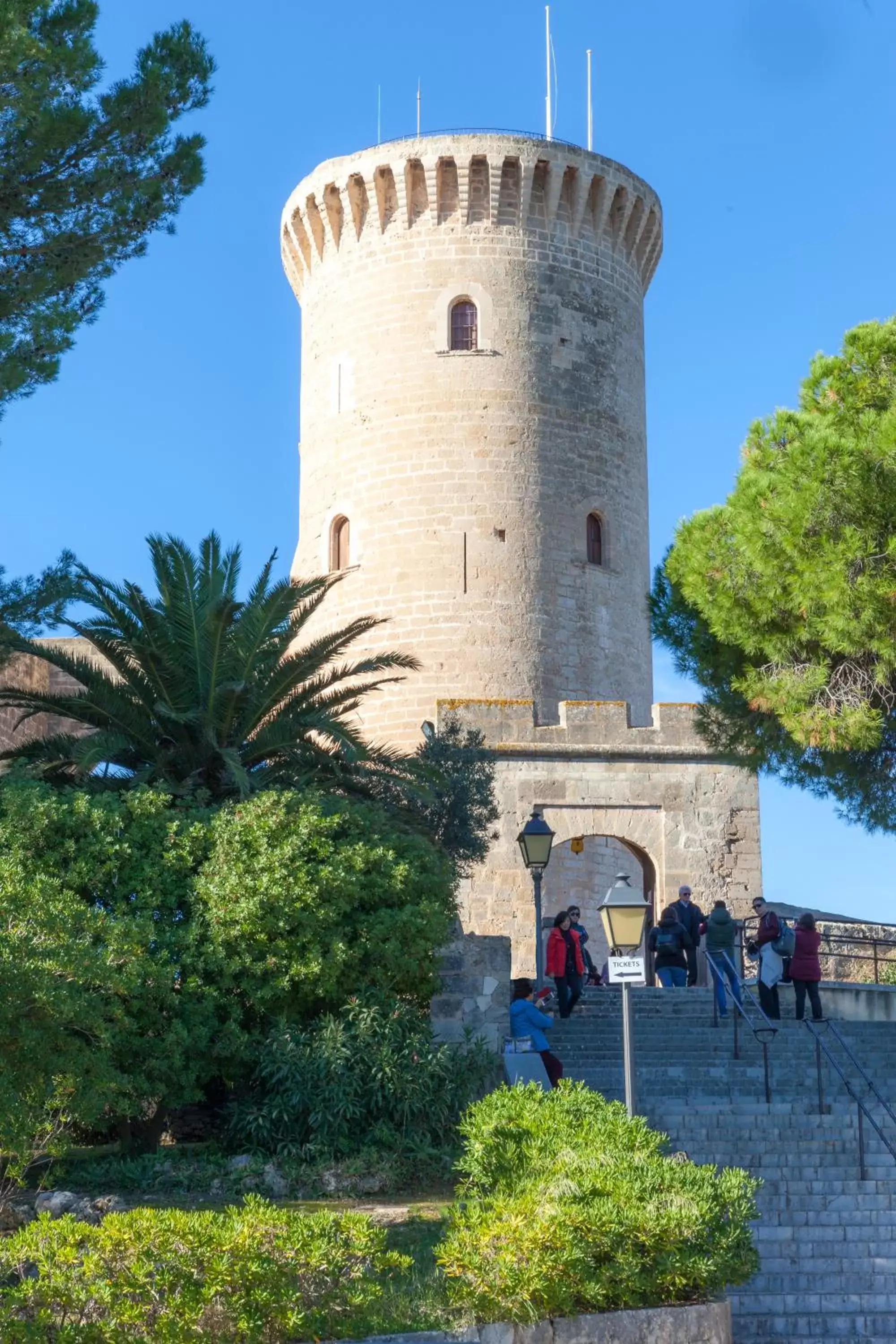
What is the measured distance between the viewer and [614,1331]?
25.9 feet

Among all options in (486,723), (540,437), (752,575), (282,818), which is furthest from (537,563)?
(282,818)

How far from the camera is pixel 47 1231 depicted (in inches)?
300

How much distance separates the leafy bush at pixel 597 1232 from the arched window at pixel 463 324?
1699cm

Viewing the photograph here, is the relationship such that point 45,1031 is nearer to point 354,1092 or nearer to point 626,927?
point 354,1092

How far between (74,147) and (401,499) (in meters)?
12.0

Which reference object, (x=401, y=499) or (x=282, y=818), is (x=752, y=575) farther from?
Answer: (x=401, y=499)

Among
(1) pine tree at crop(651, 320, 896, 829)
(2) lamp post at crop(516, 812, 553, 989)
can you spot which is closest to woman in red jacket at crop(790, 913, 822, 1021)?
(1) pine tree at crop(651, 320, 896, 829)

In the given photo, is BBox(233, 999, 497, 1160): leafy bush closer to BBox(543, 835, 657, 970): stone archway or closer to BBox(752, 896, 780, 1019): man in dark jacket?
BBox(752, 896, 780, 1019): man in dark jacket

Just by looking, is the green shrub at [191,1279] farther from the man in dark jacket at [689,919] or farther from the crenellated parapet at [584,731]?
the crenellated parapet at [584,731]

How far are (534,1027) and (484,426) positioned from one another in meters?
12.5

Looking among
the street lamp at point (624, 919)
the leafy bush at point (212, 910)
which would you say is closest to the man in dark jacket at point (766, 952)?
the leafy bush at point (212, 910)

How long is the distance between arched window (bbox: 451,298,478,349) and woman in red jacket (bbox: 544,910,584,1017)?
37.1ft

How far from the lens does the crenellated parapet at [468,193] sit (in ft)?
82.7

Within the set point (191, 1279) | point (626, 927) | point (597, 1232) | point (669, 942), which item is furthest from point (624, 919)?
point (669, 942)
